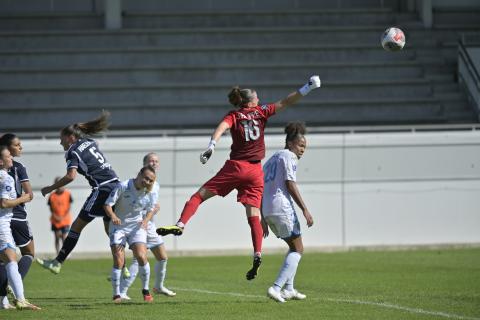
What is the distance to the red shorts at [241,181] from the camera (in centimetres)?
1205

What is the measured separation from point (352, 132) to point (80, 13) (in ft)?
39.9

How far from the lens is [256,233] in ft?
39.2

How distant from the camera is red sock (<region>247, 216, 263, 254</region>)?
11844 mm

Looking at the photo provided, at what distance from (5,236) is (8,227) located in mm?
141

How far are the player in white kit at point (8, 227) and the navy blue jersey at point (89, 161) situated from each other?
74.8 inches

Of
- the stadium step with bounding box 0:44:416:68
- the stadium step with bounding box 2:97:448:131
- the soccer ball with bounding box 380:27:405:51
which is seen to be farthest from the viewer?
the stadium step with bounding box 0:44:416:68

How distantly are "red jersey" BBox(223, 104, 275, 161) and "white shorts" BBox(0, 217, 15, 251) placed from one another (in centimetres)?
284

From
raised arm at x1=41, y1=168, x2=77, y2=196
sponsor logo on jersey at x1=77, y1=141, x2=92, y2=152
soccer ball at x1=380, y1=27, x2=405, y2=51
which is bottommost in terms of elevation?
raised arm at x1=41, y1=168, x2=77, y2=196

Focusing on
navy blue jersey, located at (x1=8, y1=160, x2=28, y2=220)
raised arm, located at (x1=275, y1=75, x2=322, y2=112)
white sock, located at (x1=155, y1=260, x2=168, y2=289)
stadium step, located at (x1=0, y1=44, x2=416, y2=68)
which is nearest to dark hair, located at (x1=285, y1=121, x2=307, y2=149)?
raised arm, located at (x1=275, y1=75, x2=322, y2=112)

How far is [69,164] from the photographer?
44.0ft

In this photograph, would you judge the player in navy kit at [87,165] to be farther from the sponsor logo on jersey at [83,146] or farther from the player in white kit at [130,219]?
the player in white kit at [130,219]

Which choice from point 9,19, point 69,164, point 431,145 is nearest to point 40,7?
point 9,19

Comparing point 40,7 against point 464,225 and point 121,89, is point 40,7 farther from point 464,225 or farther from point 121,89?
point 464,225

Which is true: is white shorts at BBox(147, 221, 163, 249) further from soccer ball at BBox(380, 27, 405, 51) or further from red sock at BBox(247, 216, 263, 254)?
soccer ball at BBox(380, 27, 405, 51)
